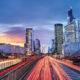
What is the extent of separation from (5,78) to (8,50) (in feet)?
587

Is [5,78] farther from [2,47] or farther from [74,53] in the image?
[2,47]

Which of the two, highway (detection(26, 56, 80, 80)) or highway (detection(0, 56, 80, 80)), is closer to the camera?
highway (detection(0, 56, 80, 80))

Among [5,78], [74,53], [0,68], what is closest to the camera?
[5,78]

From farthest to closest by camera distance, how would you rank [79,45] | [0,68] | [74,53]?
[79,45] < [74,53] < [0,68]

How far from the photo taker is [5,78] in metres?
17.0

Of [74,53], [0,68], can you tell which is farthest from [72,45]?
[0,68]

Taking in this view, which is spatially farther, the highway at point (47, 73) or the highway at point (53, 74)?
the highway at point (53, 74)

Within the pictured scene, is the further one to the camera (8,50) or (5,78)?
(8,50)

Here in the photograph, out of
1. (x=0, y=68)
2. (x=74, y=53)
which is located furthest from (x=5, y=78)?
(x=74, y=53)

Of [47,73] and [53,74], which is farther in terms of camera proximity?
[47,73]

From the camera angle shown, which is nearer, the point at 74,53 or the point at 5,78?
the point at 5,78

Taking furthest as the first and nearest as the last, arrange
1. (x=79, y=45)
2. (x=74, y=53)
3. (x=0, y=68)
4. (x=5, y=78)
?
1. (x=79, y=45)
2. (x=74, y=53)
3. (x=0, y=68)
4. (x=5, y=78)

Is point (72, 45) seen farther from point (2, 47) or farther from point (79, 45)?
Answer: point (2, 47)

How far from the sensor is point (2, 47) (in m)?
188
